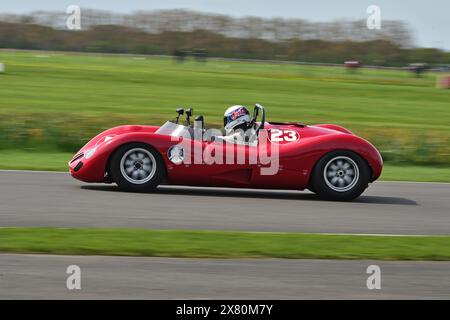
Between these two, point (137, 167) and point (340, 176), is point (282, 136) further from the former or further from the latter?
point (137, 167)

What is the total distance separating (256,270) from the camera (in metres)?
7.55

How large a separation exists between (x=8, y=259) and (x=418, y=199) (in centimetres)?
708

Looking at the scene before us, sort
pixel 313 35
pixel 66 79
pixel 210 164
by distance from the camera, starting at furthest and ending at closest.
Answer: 1. pixel 313 35
2. pixel 66 79
3. pixel 210 164

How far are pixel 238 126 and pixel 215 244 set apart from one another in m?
3.73

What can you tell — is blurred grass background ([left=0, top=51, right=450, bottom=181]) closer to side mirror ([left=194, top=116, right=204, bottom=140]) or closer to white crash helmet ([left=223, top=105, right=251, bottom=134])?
side mirror ([left=194, top=116, right=204, bottom=140])

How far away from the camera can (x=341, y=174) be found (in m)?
12.1

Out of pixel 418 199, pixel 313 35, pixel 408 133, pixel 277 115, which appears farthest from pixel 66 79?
pixel 313 35

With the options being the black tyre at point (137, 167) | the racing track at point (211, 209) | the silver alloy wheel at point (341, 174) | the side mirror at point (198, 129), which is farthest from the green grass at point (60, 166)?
the side mirror at point (198, 129)

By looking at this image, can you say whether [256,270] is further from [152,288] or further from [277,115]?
[277,115]

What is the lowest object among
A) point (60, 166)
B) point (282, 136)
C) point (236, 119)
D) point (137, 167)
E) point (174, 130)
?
point (60, 166)

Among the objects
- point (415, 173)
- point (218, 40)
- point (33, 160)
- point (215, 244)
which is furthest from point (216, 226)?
point (218, 40)

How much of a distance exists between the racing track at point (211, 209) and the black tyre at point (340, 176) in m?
0.17

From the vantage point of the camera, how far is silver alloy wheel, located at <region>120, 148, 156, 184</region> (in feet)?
38.2

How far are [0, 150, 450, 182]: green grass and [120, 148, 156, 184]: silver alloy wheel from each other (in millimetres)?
3272
